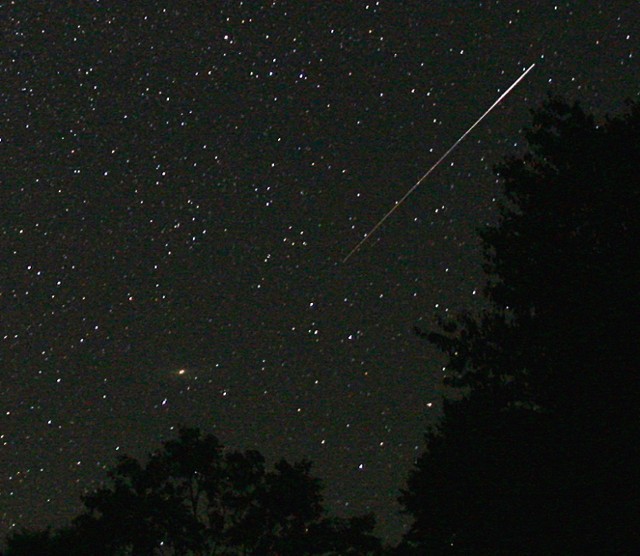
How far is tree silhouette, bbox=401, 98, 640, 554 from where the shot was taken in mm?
10094

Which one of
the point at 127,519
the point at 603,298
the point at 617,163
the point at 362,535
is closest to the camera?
the point at 603,298

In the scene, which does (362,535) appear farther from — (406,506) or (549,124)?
(549,124)

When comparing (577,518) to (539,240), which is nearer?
(577,518)

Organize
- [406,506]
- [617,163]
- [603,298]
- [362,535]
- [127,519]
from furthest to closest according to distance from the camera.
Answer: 1. [362,535]
2. [127,519]
3. [406,506]
4. [617,163]
5. [603,298]

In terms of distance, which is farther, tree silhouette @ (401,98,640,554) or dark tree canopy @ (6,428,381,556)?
dark tree canopy @ (6,428,381,556)

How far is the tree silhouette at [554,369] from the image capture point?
10.1 metres

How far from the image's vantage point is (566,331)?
10.9 m

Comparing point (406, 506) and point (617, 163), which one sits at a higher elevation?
point (617, 163)

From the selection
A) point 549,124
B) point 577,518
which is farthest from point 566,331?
point 549,124

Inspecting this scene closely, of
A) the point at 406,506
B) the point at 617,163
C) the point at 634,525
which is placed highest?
the point at 617,163

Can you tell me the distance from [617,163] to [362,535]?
15.8 metres

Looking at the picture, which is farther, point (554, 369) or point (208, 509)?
point (208, 509)

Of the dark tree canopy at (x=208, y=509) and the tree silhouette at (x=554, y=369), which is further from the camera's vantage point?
the dark tree canopy at (x=208, y=509)

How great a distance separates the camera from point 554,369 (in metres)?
11.0
